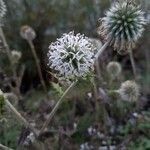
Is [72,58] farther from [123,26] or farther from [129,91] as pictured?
[129,91]

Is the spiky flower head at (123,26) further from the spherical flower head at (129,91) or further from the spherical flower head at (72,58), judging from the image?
the spherical flower head at (129,91)

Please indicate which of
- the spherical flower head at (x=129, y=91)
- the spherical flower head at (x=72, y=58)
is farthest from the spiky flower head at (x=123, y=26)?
the spherical flower head at (x=129, y=91)

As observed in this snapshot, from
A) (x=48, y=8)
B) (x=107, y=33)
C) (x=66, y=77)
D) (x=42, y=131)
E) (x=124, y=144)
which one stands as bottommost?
(x=124, y=144)

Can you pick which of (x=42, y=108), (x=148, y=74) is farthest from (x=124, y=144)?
(x=148, y=74)

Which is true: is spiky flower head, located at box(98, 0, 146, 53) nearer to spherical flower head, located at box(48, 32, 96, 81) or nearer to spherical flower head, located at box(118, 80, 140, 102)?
spherical flower head, located at box(48, 32, 96, 81)

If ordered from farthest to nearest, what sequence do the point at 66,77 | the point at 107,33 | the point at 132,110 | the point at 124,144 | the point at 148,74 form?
1. the point at 148,74
2. the point at 132,110
3. the point at 124,144
4. the point at 107,33
5. the point at 66,77

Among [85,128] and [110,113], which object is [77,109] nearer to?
[110,113]
